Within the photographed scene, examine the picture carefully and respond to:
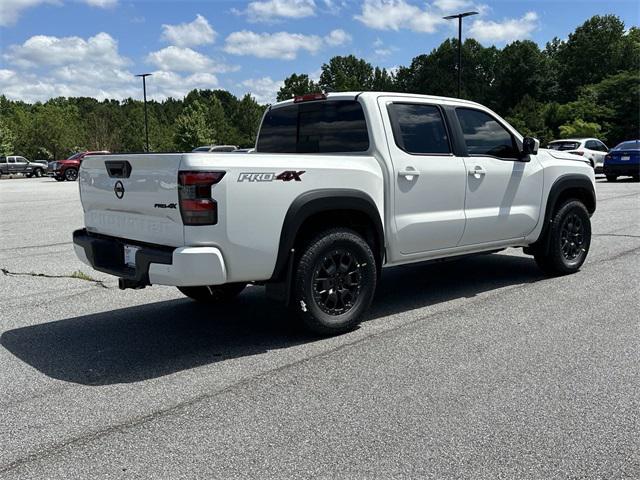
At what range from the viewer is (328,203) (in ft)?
15.3

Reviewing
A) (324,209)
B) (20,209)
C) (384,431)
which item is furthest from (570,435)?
(20,209)

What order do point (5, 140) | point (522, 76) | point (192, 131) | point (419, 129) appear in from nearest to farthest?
1. point (419, 129)
2. point (5, 140)
3. point (192, 131)
4. point (522, 76)

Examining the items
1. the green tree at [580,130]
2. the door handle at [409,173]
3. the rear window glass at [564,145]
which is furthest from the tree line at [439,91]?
the door handle at [409,173]

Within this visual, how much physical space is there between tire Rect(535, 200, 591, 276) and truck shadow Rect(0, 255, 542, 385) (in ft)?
0.84

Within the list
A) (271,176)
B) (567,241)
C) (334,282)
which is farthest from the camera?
(567,241)

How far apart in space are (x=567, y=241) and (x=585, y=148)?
789 inches

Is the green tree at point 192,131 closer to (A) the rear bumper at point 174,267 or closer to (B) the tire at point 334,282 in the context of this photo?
(B) the tire at point 334,282

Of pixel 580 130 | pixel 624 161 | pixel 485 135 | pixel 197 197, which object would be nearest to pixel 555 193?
pixel 485 135

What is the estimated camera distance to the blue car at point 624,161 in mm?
21750

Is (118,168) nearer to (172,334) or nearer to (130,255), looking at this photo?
(130,255)

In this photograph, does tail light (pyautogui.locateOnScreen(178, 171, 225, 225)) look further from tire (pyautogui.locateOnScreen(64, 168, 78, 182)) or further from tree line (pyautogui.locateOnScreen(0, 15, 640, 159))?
tree line (pyautogui.locateOnScreen(0, 15, 640, 159))

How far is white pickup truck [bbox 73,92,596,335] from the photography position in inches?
163

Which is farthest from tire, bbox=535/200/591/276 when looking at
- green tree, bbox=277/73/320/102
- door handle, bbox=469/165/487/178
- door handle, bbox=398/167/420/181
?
green tree, bbox=277/73/320/102

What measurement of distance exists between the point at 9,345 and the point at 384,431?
3.21m
